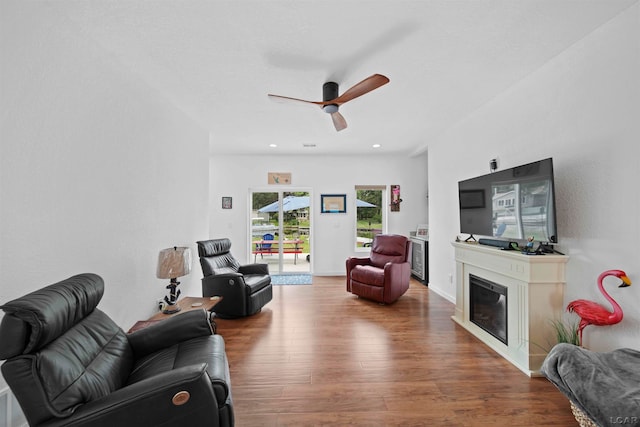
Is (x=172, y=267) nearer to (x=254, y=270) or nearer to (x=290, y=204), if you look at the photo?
(x=254, y=270)

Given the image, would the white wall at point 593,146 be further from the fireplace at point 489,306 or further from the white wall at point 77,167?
the white wall at point 77,167

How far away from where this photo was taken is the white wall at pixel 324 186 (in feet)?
19.4

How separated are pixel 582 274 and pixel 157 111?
4171mm

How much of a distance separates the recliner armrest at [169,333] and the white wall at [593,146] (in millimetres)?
2874

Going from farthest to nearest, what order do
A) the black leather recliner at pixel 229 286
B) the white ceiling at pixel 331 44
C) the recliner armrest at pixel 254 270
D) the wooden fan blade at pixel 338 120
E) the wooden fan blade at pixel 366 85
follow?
the recliner armrest at pixel 254 270, the black leather recliner at pixel 229 286, the wooden fan blade at pixel 338 120, the wooden fan blade at pixel 366 85, the white ceiling at pixel 331 44

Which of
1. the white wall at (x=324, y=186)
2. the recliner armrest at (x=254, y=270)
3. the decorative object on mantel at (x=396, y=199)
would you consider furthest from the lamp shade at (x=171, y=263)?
the decorative object on mantel at (x=396, y=199)

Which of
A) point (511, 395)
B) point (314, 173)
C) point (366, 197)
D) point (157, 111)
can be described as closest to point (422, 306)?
point (511, 395)

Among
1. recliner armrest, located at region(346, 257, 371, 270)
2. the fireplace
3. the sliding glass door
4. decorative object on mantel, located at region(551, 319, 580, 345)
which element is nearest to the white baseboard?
the fireplace

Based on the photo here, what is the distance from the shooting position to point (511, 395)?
6.56 feet

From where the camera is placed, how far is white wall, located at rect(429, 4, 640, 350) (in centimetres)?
183

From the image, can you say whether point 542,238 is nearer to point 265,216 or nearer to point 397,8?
point 397,8

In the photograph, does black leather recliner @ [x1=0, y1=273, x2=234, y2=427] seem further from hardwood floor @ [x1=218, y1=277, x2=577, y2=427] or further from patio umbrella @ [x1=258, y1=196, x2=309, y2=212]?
patio umbrella @ [x1=258, y1=196, x2=309, y2=212]

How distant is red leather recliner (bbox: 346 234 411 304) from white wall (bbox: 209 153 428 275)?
4.92 ft

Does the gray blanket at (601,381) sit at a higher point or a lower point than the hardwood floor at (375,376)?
higher
